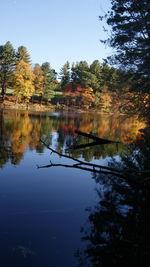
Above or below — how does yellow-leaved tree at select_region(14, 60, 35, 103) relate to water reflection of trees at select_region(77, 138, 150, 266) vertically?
above

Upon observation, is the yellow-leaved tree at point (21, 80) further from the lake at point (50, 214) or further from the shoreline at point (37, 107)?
the lake at point (50, 214)

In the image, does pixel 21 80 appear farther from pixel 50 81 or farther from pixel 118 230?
pixel 118 230

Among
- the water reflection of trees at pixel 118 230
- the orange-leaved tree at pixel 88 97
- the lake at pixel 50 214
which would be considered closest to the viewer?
the water reflection of trees at pixel 118 230

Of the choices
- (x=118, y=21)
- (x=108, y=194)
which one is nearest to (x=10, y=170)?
(x=108, y=194)

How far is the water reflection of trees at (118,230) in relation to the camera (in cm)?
437

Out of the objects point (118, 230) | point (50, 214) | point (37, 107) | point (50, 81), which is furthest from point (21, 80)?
point (118, 230)

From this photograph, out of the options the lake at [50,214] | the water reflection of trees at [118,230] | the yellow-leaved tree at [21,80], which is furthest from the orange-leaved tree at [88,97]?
the water reflection of trees at [118,230]

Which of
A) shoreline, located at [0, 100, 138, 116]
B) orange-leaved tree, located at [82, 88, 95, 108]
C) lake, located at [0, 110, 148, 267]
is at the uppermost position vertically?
orange-leaved tree, located at [82, 88, 95, 108]

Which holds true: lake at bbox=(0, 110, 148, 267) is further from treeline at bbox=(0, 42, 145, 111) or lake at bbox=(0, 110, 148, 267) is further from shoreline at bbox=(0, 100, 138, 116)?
shoreline at bbox=(0, 100, 138, 116)

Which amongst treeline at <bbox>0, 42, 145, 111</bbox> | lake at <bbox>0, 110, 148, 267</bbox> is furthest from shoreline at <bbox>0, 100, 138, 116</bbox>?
lake at <bbox>0, 110, 148, 267</bbox>

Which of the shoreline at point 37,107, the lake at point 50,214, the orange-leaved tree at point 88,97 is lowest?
the lake at point 50,214

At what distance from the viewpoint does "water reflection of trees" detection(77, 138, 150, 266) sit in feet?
14.3

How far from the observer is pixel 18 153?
13281mm

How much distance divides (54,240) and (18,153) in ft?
29.1
